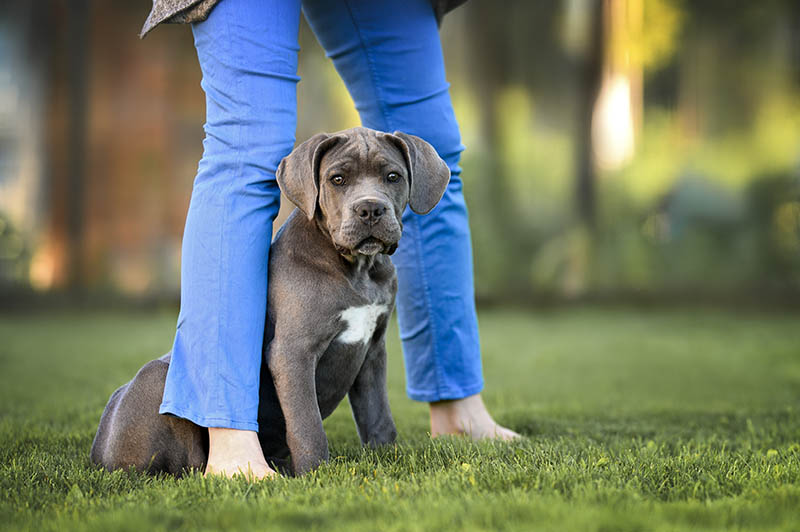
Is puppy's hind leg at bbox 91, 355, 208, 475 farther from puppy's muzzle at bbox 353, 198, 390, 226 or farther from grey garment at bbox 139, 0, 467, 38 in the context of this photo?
grey garment at bbox 139, 0, 467, 38

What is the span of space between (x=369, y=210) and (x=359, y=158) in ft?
0.65

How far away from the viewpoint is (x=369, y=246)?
7.34 feet

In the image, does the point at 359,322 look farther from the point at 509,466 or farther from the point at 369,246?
the point at 509,466

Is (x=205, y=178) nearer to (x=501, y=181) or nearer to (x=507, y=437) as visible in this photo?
(x=507, y=437)

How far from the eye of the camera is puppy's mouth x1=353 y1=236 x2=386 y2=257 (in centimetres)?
223

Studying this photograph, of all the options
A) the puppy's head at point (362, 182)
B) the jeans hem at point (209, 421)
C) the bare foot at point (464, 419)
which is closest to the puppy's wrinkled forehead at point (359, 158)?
the puppy's head at point (362, 182)

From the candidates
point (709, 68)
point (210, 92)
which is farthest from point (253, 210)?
point (709, 68)

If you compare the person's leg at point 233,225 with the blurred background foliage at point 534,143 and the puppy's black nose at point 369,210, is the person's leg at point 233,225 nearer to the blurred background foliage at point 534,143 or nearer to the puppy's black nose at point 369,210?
the puppy's black nose at point 369,210

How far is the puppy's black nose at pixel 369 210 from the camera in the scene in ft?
7.30

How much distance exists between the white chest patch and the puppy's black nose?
27 centimetres

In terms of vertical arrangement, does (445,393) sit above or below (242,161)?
below

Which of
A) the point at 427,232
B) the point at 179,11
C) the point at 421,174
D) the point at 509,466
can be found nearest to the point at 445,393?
the point at 427,232

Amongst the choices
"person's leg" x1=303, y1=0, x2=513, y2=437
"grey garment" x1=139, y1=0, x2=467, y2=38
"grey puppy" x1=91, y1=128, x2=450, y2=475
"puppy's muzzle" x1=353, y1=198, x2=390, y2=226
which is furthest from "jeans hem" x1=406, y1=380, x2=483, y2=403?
"grey garment" x1=139, y1=0, x2=467, y2=38

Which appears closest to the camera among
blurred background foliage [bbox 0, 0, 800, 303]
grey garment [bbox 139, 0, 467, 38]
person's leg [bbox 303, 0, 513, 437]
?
grey garment [bbox 139, 0, 467, 38]
